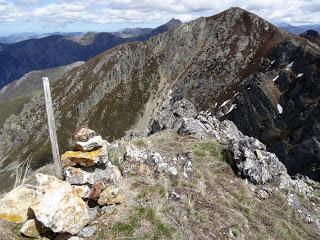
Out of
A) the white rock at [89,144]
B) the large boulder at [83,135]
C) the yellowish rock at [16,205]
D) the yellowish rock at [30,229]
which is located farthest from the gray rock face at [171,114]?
the yellowish rock at [30,229]

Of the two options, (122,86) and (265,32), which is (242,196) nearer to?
(265,32)

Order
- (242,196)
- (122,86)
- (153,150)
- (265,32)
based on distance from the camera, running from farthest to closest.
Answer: (122,86) → (265,32) → (153,150) → (242,196)

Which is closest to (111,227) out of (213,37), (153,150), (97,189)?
(97,189)

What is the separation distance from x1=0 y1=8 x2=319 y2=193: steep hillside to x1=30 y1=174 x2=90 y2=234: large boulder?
68690 mm

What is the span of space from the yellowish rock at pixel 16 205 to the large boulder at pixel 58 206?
41.9 inches

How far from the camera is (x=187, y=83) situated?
131m

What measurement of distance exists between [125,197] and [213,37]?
129370mm

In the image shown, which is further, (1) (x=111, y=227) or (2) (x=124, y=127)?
(2) (x=124, y=127)

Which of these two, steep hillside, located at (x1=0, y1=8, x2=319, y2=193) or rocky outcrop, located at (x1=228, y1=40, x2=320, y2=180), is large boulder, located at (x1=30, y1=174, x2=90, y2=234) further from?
steep hillside, located at (x1=0, y1=8, x2=319, y2=193)

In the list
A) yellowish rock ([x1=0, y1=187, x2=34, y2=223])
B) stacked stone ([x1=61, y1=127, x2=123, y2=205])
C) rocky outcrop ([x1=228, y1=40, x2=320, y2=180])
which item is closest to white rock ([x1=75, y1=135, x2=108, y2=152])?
stacked stone ([x1=61, y1=127, x2=123, y2=205])

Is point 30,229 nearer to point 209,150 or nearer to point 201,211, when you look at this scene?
point 201,211

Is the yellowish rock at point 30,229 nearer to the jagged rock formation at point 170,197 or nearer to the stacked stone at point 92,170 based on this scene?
the jagged rock formation at point 170,197

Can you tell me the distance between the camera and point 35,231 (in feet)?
40.0

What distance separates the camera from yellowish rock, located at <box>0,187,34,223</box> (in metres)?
13.0
